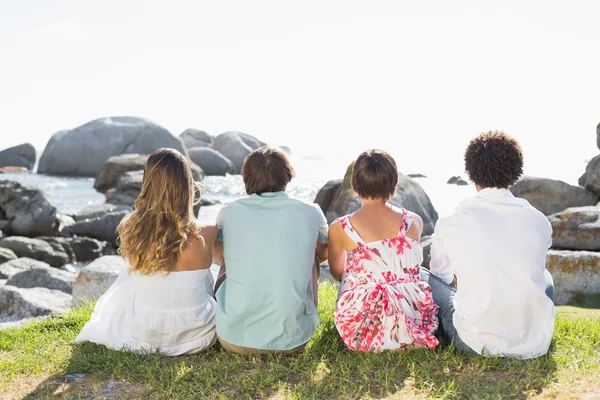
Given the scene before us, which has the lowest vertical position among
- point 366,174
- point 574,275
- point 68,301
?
point 68,301

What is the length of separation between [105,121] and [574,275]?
108 feet

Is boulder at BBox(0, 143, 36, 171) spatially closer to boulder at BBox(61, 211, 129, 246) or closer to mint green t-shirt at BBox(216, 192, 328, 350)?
boulder at BBox(61, 211, 129, 246)

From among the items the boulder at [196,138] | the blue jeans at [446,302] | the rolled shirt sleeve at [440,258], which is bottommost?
the boulder at [196,138]

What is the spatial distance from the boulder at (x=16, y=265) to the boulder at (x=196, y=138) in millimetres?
31070

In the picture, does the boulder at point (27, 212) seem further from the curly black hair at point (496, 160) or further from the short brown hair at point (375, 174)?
the curly black hair at point (496, 160)

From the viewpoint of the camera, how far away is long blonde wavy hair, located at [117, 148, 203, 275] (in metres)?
3.97

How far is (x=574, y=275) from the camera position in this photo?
6512mm

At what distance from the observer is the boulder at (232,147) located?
137 ft

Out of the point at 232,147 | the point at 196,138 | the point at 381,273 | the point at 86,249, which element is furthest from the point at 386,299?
the point at 196,138

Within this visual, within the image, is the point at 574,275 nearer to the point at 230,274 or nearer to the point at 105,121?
the point at 230,274

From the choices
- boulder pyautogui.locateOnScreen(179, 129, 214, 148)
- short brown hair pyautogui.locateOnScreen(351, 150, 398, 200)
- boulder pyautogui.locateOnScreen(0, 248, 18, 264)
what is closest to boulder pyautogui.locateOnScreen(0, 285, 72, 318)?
short brown hair pyautogui.locateOnScreen(351, 150, 398, 200)

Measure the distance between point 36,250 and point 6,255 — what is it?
0.70 meters

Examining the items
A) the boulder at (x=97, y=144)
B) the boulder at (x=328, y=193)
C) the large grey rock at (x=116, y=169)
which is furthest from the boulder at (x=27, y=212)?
the boulder at (x=97, y=144)

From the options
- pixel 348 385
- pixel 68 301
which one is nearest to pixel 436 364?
pixel 348 385
